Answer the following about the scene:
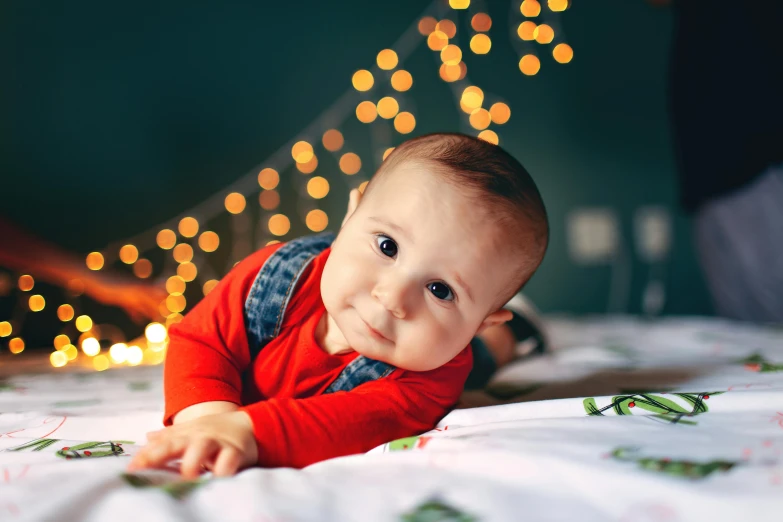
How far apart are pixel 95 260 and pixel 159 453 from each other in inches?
61.6

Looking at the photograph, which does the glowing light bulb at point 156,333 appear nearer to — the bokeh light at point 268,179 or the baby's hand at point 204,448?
the bokeh light at point 268,179

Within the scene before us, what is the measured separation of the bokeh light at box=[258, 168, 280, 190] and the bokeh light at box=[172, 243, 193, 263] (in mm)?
328

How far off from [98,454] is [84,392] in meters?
0.46

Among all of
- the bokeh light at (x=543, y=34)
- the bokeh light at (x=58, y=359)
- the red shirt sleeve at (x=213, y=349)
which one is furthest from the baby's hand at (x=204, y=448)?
the bokeh light at (x=543, y=34)

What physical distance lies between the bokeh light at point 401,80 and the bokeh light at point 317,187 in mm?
453

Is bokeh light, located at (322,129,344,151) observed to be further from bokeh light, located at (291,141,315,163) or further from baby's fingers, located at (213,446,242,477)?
baby's fingers, located at (213,446,242,477)

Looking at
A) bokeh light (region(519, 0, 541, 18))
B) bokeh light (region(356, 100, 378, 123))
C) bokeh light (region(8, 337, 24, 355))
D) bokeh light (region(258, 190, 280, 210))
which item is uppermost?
bokeh light (region(519, 0, 541, 18))

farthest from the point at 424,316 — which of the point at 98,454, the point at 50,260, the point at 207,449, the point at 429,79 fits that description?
the point at 429,79

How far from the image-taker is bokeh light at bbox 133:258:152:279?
2.00 m

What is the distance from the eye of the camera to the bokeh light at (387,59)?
2299 millimetres

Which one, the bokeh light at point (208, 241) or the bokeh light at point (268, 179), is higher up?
the bokeh light at point (268, 179)

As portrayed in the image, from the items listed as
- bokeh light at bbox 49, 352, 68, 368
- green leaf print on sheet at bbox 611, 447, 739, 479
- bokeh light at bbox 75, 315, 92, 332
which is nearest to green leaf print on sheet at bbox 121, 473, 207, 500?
green leaf print on sheet at bbox 611, 447, 739, 479

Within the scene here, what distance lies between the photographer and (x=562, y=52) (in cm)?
241

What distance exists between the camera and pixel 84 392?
1054 mm
